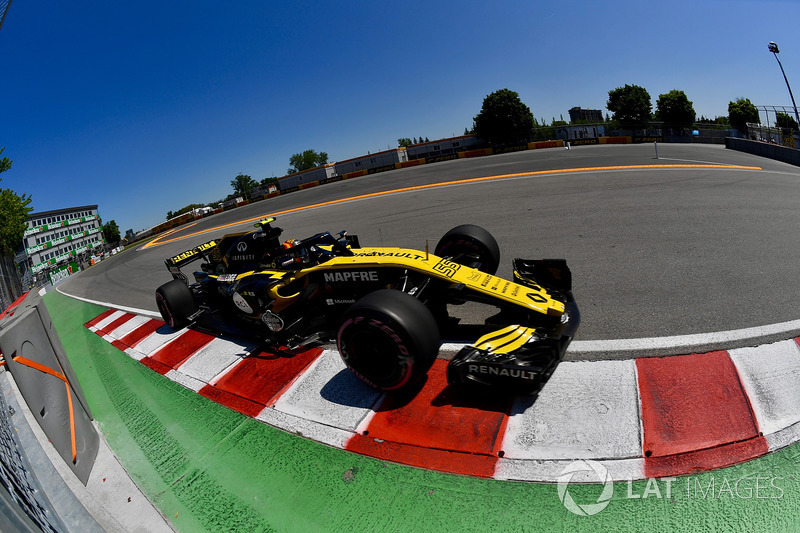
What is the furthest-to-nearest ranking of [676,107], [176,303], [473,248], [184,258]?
[676,107], [184,258], [176,303], [473,248]

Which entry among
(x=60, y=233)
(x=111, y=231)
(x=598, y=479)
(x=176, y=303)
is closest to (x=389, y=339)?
(x=598, y=479)

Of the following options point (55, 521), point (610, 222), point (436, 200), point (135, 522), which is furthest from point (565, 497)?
point (436, 200)

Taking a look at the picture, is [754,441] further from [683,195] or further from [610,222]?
A: [683,195]

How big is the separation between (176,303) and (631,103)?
77.7m

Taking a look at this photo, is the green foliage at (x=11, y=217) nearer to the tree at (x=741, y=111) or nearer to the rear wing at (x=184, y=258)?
the rear wing at (x=184, y=258)

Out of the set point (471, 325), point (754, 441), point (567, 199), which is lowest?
point (754, 441)

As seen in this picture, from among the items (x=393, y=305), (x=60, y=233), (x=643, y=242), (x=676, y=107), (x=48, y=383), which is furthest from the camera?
(x=60, y=233)

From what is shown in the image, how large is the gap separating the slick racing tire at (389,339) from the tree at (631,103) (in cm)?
7442

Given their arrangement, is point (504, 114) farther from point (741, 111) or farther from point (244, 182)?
point (244, 182)

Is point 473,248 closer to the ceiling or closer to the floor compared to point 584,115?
closer to the floor

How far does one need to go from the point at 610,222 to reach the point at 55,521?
8834 millimetres

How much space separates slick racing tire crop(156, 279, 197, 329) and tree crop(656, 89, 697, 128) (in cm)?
7631

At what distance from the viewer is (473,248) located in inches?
191

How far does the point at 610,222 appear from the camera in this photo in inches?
307
